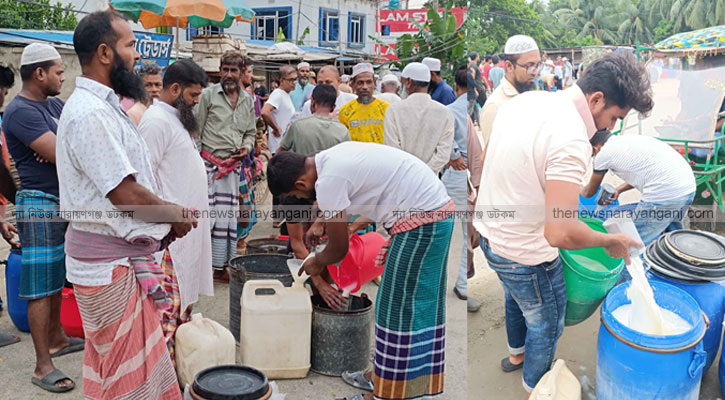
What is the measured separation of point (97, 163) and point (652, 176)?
3.24 m

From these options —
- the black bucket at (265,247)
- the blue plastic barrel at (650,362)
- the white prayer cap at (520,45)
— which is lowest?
the black bucket at (265,247)

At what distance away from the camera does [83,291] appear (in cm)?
219

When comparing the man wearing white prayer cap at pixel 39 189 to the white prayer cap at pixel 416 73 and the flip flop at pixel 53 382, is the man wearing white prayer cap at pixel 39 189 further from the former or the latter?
the white prayer cap at pixel 416 73

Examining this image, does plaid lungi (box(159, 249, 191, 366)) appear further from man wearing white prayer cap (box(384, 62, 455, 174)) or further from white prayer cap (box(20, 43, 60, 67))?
man wearing white prayer cap (box(384, 62, 455, 174))

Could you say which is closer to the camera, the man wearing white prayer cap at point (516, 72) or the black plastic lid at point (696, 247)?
the black plastic lid at point (696, 247)

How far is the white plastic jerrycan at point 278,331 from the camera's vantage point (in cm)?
317

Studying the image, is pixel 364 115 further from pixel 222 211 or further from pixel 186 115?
pixel 186 115

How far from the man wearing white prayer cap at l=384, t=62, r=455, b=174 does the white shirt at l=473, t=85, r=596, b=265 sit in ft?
5.18

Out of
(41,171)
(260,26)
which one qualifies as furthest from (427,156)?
(260,26)

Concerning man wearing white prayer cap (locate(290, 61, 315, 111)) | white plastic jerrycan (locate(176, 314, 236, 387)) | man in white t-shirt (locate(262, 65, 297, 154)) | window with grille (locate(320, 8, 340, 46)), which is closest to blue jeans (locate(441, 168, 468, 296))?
white plastic jerrycan (locate(176, 314, 236, 387))

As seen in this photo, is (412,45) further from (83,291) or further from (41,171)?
(83,291)

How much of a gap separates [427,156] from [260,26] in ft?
64.4

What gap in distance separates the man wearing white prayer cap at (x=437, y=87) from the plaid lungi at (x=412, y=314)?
3.02 m

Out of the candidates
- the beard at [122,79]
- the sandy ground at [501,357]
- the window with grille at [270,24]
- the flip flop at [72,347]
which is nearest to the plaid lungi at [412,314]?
the sandy ground at [501,357]
